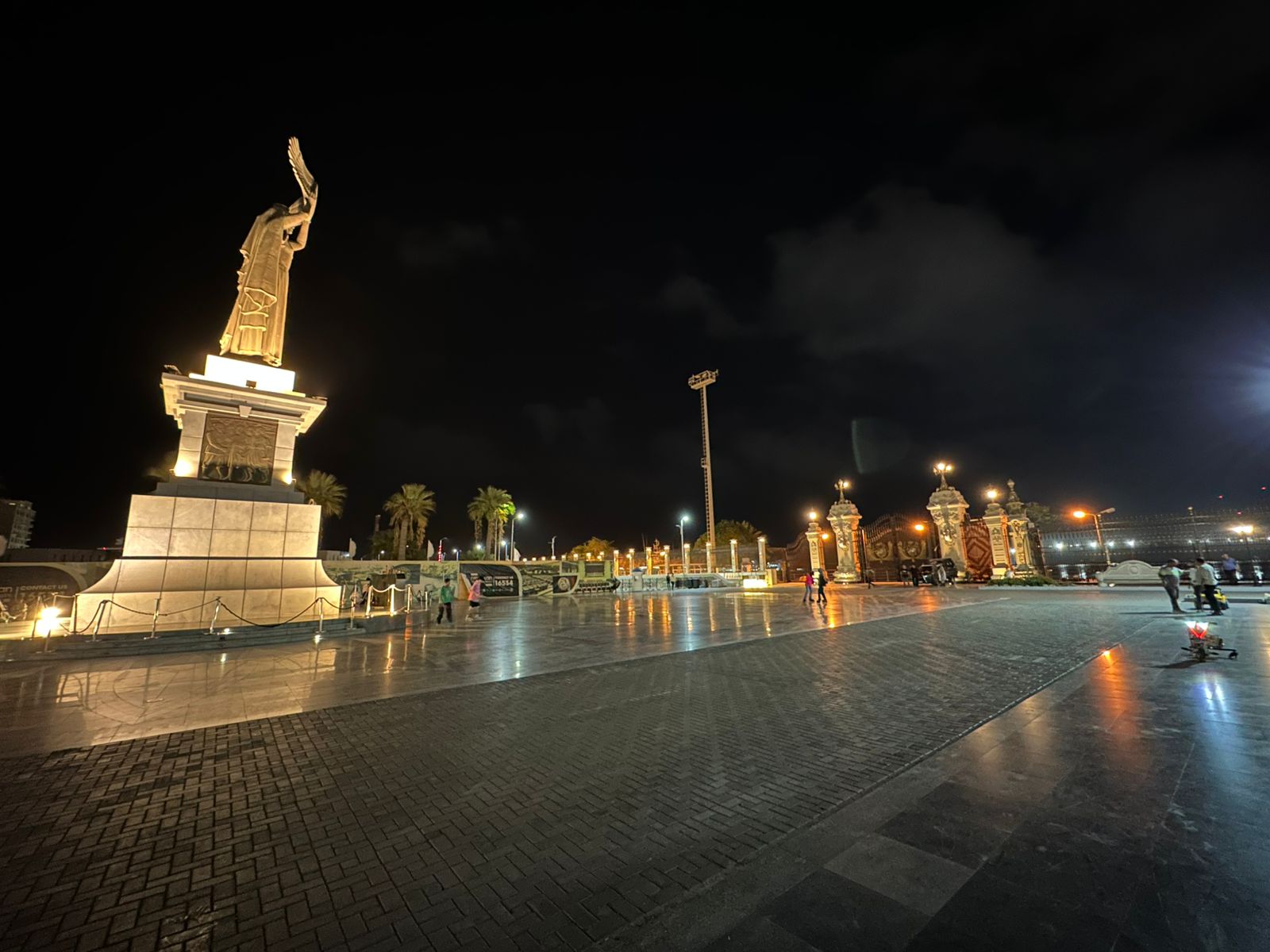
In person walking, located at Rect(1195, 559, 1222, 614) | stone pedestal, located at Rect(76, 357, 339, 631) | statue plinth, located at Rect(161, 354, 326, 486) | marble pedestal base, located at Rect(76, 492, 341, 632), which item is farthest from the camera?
statue plinth, located at Rect(161, 354, 326, 486)

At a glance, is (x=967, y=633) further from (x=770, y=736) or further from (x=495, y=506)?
(x=495, y=506)

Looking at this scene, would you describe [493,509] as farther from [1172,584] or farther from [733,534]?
[1172,584]

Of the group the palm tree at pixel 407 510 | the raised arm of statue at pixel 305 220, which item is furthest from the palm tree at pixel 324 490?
the raised arm of statue at pixel 305 220

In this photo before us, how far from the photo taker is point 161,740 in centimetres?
531

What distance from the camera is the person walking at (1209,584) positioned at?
13.0 m

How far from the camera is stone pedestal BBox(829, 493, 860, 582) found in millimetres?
37594

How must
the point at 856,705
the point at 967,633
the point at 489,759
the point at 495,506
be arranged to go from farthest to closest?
the point at 495,506 → the point at 967,633 → the point at 856,705 → the point at 489,759

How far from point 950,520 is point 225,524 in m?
36.6

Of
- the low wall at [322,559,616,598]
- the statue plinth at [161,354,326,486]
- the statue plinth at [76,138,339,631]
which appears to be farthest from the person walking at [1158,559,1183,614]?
the low wall at [322,559,616,598]

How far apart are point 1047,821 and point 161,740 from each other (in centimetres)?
795

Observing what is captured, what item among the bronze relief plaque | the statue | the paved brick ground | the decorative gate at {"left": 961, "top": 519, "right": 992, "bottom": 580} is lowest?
the paved brick ground

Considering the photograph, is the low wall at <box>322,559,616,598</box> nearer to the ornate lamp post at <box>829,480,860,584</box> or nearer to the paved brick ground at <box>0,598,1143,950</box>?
the ornate lamp post at <box>829,480,860,584</box>

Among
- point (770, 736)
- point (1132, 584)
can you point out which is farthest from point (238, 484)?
point (1132, 584)

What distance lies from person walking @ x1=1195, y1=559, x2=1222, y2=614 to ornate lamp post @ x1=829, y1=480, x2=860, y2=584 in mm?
23917
